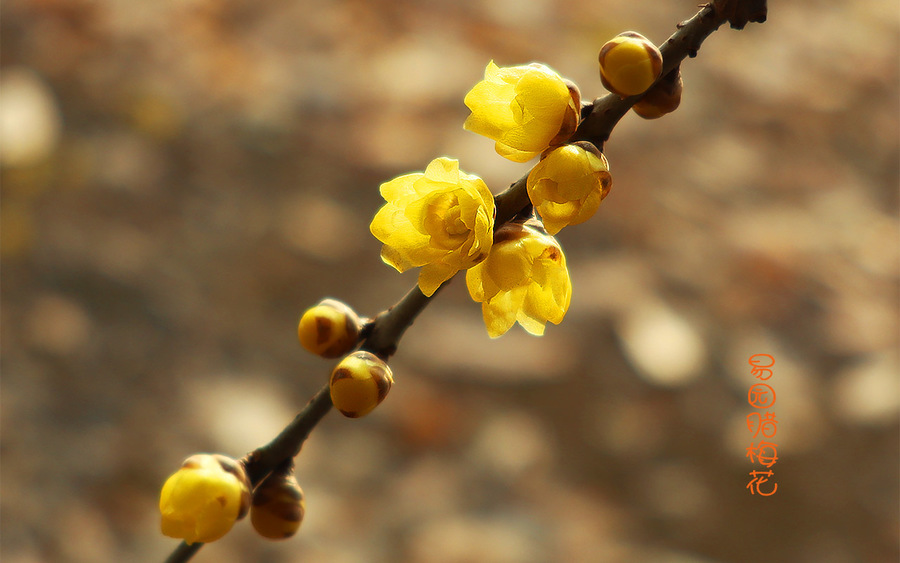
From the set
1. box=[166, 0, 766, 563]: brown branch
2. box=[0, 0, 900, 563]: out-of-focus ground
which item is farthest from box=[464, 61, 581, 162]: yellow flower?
box=[0, 0, 900, 563]: out-of-focus ground

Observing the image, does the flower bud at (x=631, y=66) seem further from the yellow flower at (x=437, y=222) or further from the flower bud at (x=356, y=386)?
the flower bud at (x=356, y=386)

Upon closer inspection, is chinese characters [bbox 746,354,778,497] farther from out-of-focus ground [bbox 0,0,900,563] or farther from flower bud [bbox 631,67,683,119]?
flower bud [bbox 631,67,683,119]

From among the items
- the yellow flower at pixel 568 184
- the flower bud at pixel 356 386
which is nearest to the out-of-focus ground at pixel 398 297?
the flower bud at pixel 356 386

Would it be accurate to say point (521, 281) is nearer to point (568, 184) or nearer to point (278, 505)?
point (568, 184)

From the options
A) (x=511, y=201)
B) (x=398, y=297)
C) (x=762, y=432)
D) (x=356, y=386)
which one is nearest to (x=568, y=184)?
(x=511, y=201)

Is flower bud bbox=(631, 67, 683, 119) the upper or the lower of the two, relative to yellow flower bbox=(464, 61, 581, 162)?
upper
